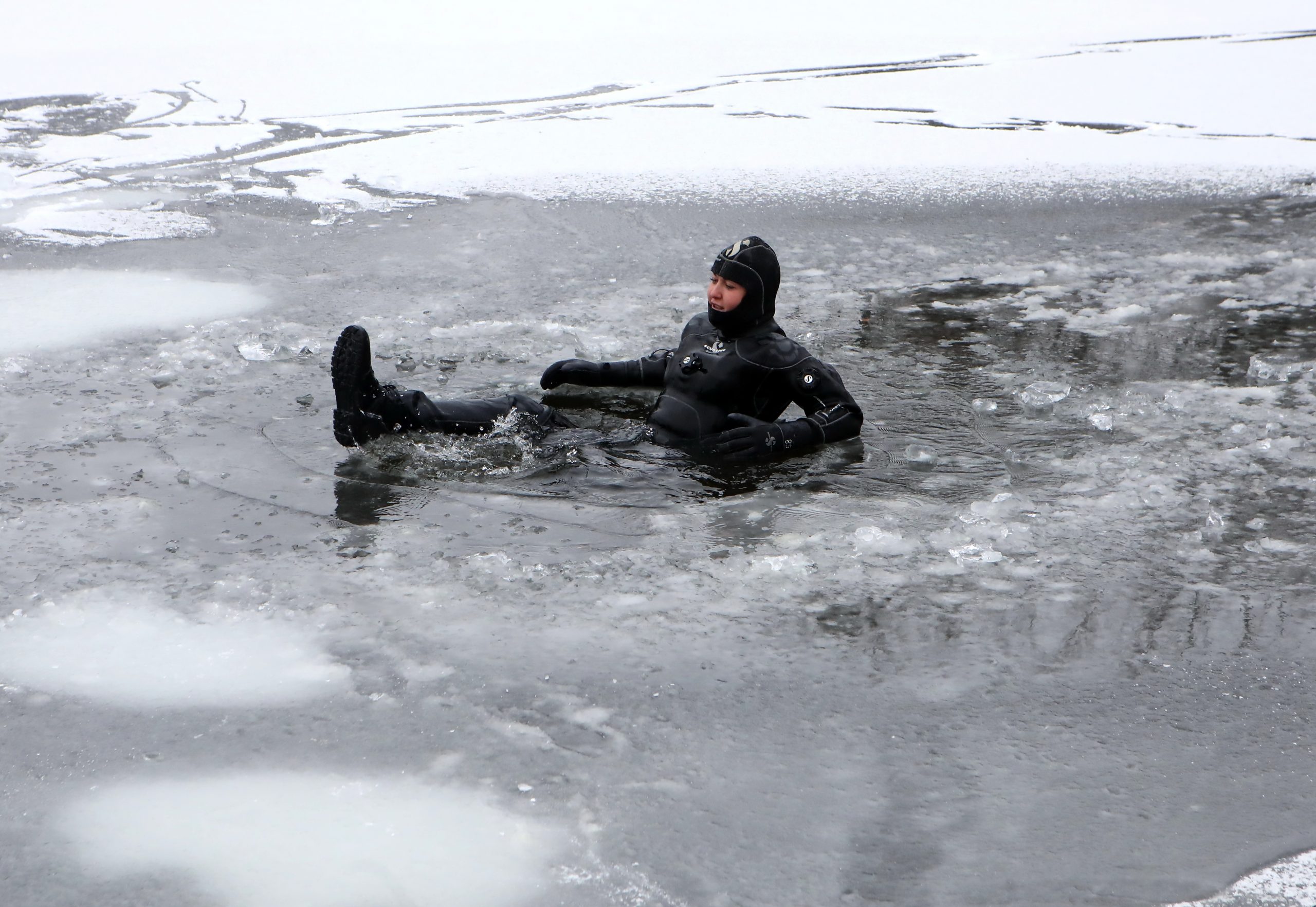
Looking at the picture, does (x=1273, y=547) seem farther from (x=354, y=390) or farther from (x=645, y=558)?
(x=354, y=390)

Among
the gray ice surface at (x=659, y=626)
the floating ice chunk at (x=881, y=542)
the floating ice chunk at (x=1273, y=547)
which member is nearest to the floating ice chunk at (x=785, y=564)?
the gray ice surface at (x=659, y=626)

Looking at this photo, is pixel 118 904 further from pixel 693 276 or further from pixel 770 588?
→ pixel 693 276

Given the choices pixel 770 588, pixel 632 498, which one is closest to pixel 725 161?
pixel 632 498

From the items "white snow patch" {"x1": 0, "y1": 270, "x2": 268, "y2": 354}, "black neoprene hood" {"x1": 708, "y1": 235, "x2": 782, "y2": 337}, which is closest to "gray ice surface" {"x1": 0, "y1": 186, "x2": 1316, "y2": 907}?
"white snow patch" {"x1": 0, "y1": 270, "x2": 268, "y2": 354}

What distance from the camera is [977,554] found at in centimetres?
418

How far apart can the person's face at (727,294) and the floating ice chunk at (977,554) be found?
4.76 ft

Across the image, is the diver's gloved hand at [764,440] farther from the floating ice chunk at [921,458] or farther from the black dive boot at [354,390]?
the black dive boot at [354,390]

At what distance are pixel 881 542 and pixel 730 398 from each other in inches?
45.8

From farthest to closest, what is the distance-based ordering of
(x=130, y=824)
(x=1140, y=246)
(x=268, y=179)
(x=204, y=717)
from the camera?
(x=268, y=179)
(x=1140, y=246)
(x=204, y=717)
(x=130, y=824)

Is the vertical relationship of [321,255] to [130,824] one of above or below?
above

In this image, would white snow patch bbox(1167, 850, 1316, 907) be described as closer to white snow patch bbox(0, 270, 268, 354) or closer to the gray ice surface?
the gray ice surface

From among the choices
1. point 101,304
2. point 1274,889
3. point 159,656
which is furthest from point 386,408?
point 1274,889

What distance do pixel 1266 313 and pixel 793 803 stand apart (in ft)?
17.9

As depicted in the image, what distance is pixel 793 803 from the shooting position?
2955 mm
